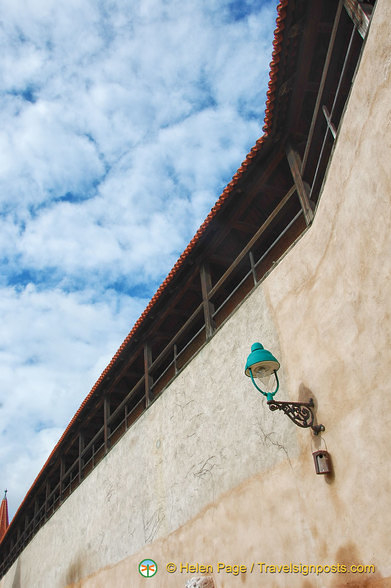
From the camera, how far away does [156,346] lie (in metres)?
11.9

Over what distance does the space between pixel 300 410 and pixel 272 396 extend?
12.9 inches

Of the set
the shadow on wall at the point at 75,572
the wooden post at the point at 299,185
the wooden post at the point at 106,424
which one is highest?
the wooden post at the point at 299,185

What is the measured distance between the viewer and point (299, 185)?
21.7 feet

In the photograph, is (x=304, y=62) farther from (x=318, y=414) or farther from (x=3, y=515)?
(x=3, y=515)

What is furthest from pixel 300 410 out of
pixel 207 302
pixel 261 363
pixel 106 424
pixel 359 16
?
pixel 106 424

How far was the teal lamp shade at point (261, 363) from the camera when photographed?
511 cm

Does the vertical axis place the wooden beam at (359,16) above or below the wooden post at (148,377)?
above

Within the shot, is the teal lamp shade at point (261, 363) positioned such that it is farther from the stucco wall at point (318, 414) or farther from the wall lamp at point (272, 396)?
the stucco wall at point (318, 414)

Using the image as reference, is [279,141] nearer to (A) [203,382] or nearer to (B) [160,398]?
(A) [203,382]

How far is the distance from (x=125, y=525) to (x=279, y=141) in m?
7.90

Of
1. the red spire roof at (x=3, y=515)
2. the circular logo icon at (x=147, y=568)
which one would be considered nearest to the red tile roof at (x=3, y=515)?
the red spire roof at (x=3, y=515)

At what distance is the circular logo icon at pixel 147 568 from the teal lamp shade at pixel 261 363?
15.3 ft

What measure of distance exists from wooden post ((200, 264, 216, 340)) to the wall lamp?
2779 millimetres

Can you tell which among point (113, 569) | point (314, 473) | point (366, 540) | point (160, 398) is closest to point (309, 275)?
point (314, 473)
